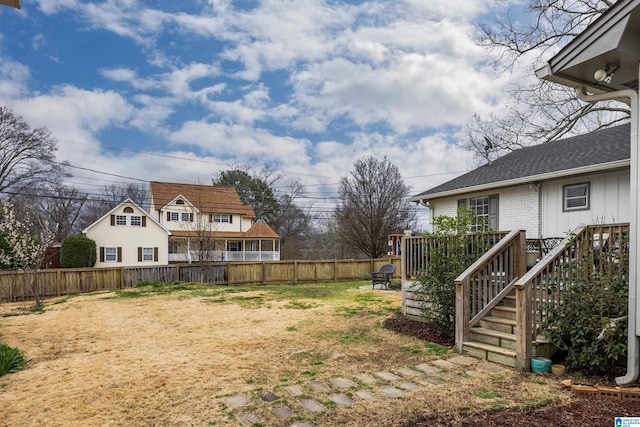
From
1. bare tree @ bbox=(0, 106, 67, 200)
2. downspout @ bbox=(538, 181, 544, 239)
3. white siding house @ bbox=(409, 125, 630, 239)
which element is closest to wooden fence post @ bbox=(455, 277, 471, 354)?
white siding house @ bbox=(409, 125, 630, 239)

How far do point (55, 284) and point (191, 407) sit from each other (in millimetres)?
14261

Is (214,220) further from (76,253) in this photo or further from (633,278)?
(633,278)

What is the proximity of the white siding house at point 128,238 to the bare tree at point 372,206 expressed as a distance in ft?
39.2

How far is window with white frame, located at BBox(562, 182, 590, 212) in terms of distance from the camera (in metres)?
8.60

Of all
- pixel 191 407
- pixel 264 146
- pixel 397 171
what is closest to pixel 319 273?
pixel 397 171

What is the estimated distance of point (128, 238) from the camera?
23734 millimetres

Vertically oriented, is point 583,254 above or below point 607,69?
below

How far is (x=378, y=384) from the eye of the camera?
14.0 ft

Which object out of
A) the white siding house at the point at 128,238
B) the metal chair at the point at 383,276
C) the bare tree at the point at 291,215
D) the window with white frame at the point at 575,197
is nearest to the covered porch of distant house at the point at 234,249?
the white siding house at the point at 128,238

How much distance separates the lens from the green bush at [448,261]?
6.15 m

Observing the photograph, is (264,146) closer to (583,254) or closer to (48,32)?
(48,32)

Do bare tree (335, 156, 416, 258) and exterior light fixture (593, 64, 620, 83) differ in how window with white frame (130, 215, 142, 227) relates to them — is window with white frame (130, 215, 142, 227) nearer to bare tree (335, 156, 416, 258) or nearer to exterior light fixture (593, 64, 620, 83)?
bare tree (335, 156, 416, 258)

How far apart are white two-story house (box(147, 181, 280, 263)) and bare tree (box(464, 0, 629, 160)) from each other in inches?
756

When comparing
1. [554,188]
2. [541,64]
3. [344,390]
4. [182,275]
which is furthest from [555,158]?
[182,275]
